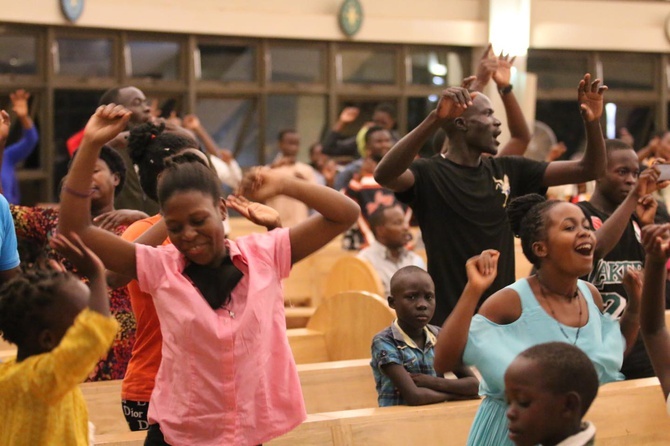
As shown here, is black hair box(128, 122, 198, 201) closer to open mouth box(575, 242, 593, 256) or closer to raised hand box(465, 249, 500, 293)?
raised hand box(465, 249, 500, 293)

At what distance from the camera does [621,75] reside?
15445 millimetres

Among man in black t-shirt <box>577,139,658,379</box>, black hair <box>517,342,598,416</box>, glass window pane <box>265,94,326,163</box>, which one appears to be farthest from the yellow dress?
glass window pane <box>265,94,326,163</box>

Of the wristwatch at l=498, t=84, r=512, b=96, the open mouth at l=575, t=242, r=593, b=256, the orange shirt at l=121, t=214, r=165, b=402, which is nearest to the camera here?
the open mouth at l=575, t=242, r=593, b=256

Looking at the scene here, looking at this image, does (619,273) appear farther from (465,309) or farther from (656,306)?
(465,309)

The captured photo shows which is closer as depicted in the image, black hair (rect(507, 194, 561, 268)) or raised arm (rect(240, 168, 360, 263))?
raised arm (rect(240, 168, 360, 263))

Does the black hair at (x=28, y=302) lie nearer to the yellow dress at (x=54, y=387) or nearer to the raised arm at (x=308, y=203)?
the yellow dress at (x=54, y=387)

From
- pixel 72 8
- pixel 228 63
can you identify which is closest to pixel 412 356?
pixel 72 8

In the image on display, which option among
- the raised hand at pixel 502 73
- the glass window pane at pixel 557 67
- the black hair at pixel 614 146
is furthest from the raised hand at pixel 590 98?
the glass window pane at pixel 557 67

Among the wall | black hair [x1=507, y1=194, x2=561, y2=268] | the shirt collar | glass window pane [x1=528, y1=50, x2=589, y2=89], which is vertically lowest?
the shirt collar

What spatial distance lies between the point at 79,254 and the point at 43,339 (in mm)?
260

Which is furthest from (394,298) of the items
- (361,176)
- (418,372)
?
(361,176)

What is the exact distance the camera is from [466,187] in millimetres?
4707

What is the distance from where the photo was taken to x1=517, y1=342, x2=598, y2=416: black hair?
2.81 meters

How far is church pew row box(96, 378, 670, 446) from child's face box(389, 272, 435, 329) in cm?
45
